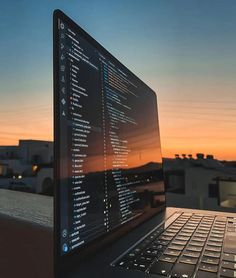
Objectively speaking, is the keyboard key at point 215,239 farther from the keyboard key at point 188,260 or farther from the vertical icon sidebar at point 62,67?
the vertical icon sidebar at point 62,67

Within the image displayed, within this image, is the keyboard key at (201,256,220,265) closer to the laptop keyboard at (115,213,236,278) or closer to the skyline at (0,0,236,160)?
the laptop keyboard at (115,213,236,278)

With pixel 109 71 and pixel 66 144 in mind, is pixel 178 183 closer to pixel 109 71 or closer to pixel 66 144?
pixel 109 71

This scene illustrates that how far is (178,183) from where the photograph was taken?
254cm

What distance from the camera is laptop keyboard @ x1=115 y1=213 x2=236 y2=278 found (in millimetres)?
404

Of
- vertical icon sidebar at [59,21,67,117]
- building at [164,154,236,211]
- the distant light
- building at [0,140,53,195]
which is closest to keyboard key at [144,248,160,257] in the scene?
vertical icon sidebar at [59,21,67,117]

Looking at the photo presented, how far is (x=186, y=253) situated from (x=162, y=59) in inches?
58.5

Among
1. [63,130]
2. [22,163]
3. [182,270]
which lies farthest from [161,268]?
[22,163]

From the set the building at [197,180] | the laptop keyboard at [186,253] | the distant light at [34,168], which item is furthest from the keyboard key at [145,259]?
the building at [197,180]

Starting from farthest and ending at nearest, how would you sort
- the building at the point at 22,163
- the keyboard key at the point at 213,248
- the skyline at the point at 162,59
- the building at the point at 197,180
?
the building at the point at 197,180 → the skyline at the point at 162,59 → the building at the point at 22,163 → the keyboard key at the point at 213,248

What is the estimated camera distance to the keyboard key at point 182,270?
15.2 inches

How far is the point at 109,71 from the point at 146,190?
1.09ft

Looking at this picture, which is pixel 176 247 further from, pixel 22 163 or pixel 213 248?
pixel 22 163

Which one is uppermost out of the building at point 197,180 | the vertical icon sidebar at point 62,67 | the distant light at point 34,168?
the vertical icon sidebar at point 62,67

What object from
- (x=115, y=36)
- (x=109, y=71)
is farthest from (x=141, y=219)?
(x=115, y=36)
